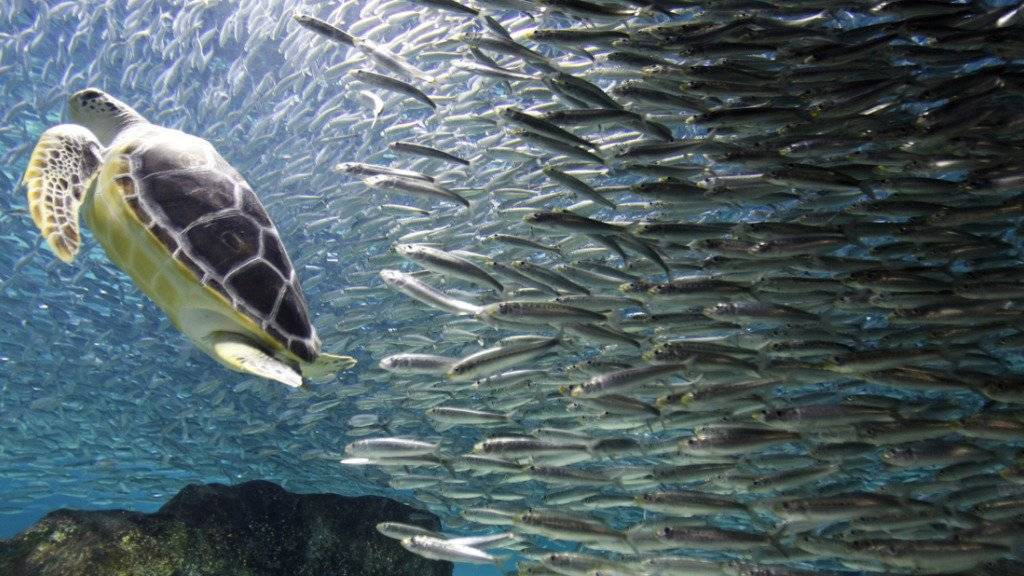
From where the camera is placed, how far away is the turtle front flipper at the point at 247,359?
9.22ft

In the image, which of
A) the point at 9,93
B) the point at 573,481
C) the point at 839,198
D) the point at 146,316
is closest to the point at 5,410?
the point at 146,316

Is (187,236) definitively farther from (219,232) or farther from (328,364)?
(328,364)

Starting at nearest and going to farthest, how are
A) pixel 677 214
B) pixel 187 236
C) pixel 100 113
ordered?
pixel 187 236 → pixel 100 113 → pixel 677 214

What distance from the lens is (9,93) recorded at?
801 cm

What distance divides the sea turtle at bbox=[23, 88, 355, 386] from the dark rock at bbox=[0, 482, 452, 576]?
5144mm

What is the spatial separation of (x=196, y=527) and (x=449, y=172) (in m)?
6.08

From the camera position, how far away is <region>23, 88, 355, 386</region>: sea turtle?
3.17m

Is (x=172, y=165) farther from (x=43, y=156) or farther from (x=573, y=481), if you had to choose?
(x=573, y=481)

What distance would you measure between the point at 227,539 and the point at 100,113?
656 centimetres

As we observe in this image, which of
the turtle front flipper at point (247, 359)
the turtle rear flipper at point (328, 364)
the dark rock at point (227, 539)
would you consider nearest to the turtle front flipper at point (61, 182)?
the turtle front flipper at point (247, 359)

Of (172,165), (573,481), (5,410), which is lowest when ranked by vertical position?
(5,410)

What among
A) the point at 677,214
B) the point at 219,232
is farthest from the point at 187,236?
the point at 677,214

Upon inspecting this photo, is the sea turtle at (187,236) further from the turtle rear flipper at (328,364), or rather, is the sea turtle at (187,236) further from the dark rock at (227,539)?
the dark rock at (227,539)

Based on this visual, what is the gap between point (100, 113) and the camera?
4129 millimetres
